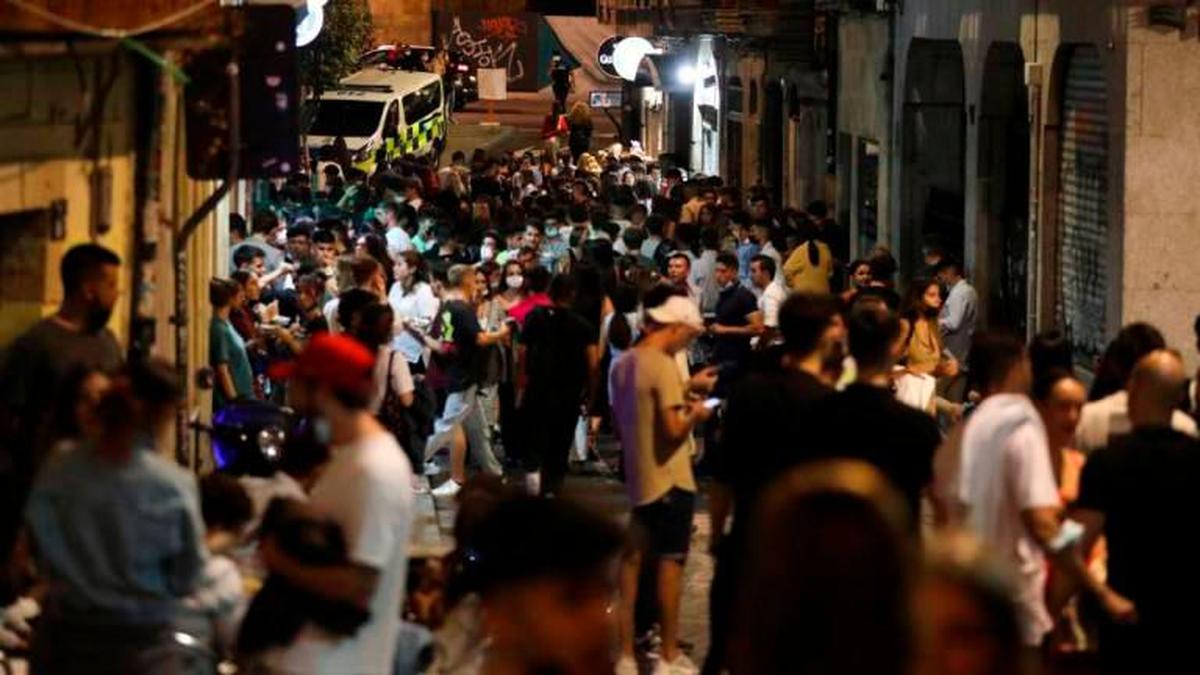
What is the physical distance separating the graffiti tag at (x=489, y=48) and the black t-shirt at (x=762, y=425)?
62.1 meters

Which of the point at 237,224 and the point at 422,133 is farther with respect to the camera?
the point at 422,133

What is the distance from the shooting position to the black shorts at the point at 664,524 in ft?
40.5

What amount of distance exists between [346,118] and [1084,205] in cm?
2640

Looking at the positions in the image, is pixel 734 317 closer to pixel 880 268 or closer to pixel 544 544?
pixel 880 268

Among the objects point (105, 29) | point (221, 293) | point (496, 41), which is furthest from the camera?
point (496, 41)

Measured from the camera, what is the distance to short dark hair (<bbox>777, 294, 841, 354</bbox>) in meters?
10.7

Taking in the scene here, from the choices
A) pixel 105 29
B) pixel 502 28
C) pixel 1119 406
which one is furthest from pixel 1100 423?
pixel 502 28

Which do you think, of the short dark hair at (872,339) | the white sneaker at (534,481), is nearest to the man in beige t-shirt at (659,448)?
the short dark hair at (872,339)

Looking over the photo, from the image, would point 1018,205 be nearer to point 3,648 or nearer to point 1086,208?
point 1086,208

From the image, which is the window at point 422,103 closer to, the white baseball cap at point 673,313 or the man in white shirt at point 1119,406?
the white baseball cap at point 673,313

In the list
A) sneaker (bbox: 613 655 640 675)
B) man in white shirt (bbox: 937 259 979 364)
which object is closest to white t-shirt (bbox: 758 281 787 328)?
man in white shirt (bbox: 937 259 979 364)

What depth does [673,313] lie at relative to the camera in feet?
40.8

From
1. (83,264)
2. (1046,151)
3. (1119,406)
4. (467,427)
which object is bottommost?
(467,427)

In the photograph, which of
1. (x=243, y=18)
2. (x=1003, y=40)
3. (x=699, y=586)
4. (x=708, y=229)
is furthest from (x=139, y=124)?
→ (x=1003, y=40)
